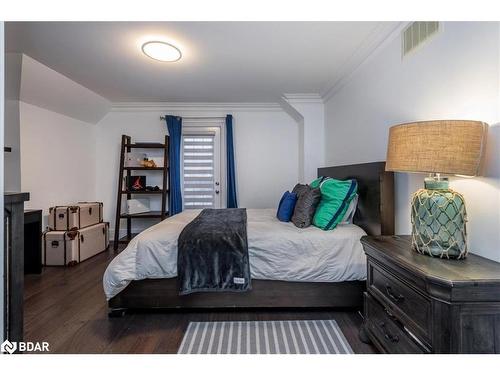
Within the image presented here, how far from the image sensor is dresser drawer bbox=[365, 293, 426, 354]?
1.13 metres

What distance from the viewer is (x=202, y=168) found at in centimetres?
420

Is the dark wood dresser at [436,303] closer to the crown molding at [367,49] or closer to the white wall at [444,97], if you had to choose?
the white wall at [444,97]

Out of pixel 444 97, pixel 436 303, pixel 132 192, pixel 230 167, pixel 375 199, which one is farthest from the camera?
pixel 230 167

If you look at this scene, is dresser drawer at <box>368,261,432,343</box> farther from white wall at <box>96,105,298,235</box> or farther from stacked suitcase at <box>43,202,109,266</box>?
stacked suitcase at <box>43,202,109,266</box>

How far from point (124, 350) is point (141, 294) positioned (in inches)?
15.5

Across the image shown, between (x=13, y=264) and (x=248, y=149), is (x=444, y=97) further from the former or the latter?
(x=248, y=149)

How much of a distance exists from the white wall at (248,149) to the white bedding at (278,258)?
90.1 inches

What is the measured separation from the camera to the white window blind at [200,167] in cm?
419

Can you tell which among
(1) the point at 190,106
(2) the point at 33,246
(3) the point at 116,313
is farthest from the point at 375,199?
(2) the point at 33,246

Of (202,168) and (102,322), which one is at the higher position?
(202,168)

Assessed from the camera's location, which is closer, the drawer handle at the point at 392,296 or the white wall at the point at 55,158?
the drawer handle at the point at 392,296

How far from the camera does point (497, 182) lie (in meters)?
1.16

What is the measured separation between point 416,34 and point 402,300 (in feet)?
5.76

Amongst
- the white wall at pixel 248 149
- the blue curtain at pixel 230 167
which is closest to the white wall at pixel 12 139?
the white wall at pixel 248 149
